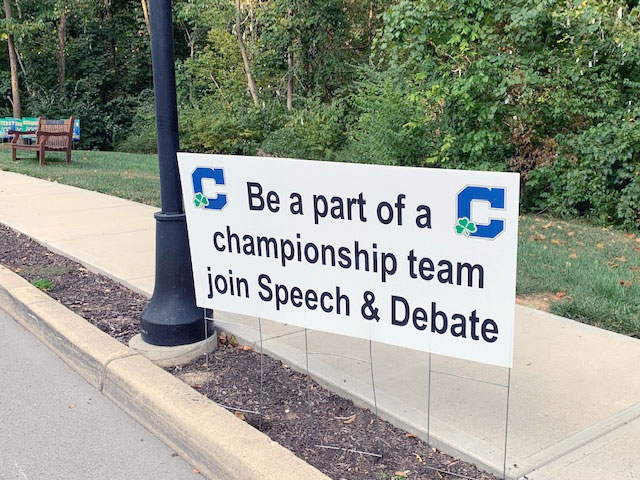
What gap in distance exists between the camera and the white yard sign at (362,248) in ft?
9.73

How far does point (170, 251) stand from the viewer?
4.40m

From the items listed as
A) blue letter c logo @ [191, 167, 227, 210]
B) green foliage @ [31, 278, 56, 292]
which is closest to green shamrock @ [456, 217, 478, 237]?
blue letter c logo @ [191, 167, 227, 210]

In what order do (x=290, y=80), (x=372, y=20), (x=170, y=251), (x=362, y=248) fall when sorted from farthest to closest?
(x=372, y=20) → (x=290, y=80) → (x=170, y=251) → (x=362, y=248)

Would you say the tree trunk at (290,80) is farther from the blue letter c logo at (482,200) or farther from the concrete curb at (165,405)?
the blue letter c logo at (482,200)

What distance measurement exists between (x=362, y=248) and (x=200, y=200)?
1.09 metres

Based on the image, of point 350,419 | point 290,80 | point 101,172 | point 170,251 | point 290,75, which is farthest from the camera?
point 290,80

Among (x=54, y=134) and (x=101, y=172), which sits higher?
(x=54, y=134)

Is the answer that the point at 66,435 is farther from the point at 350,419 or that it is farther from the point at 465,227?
the point at 465,227

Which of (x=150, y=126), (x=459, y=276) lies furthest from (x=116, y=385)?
(x=150, y=126)

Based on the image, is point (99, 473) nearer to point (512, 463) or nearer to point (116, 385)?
point (116, 385)

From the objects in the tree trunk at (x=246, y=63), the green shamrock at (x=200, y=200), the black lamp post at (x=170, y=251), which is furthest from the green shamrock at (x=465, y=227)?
the tree trunk at (x=246, y=63)

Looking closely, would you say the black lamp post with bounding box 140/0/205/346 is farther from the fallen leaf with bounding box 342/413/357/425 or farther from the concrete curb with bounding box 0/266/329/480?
the fallen leaf with bounding box 342/413/357/425

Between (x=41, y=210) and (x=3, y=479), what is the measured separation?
6.93 metres

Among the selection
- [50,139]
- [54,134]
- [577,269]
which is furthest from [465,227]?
[50,139]
